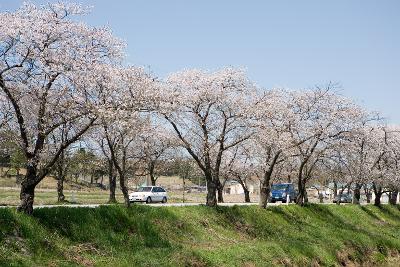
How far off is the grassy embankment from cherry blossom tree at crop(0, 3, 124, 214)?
74.5 inches

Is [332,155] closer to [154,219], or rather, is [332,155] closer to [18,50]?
[154,219]

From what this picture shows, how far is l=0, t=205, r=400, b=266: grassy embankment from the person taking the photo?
1662cm

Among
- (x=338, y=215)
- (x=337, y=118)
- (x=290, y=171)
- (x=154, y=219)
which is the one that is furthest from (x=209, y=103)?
(x=290, y=171)

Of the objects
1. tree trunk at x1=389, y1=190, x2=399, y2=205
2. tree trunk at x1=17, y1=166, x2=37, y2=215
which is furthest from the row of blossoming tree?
tree trunk at x1=389, y1=190, x2=399, y2=205

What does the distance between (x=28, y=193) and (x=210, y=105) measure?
573 inches

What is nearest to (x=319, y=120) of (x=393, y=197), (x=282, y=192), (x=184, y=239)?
(x=184, y=239)

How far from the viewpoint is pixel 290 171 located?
197 feet

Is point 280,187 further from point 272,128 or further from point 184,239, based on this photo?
point 184,239

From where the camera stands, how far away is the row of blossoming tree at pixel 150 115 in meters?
18.2

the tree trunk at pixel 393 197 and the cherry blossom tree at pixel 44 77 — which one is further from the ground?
the cherry blossom tree at pixel 44 77

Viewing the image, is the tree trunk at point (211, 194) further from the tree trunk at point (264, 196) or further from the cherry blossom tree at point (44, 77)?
the cherry blossom tree at point (44, 77)

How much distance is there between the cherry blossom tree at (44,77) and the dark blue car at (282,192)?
40496mm

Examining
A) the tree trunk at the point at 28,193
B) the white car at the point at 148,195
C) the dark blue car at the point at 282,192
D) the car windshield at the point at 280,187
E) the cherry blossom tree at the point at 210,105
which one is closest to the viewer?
the tree trunk at the point at 28,193

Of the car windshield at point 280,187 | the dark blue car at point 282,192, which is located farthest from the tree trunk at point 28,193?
the car windshield at point 280,187
